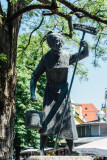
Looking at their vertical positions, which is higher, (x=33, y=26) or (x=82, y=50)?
(x=33, y=26)

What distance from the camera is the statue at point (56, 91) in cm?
555

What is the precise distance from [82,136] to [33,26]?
82.9 ft

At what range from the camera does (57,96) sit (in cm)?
584

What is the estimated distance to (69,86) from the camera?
5980 millimetres

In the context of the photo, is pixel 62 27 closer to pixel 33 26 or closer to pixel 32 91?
pixel 33 26

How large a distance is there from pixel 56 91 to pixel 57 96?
0.36 feet

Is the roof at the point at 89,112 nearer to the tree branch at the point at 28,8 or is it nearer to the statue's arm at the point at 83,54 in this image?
the tree branch at the point at 28,8

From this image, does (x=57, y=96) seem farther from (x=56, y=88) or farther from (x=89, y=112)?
(x=89, y=112)

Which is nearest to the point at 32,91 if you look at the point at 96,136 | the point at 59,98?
the point at 59,98

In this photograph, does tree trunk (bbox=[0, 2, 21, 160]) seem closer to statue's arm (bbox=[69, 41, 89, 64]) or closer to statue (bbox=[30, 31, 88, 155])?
statue (bbox=[30, 31, 88, 155])

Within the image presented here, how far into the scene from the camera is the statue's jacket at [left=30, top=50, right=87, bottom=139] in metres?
5.54

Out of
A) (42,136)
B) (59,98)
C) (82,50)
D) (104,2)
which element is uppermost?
(104,2)

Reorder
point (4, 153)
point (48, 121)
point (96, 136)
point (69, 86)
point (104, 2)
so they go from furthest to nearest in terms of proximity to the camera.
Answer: point (96, 136)
point (104, 2)
point (4, 153)
point (69, 86)
point (48, 121)

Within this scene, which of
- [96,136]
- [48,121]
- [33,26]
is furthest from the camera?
[96,136]
